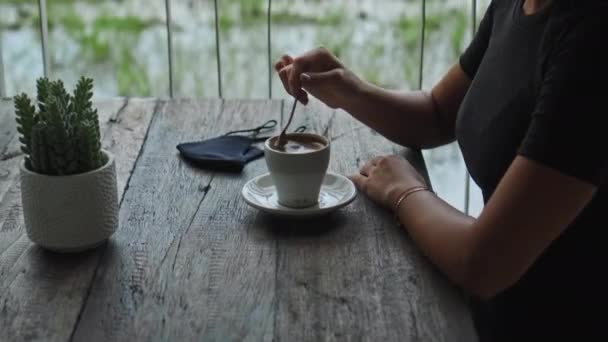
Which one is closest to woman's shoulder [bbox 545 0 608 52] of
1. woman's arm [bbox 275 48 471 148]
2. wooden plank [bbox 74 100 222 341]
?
woman's arm [bbox 275 48 471 148]

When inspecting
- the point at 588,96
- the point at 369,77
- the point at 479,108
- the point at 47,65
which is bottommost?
the point at 369,77

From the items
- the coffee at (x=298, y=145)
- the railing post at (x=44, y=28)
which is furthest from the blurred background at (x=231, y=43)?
the coffee at (x=298, y=145)

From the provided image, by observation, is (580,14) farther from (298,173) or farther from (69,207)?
(69,207)

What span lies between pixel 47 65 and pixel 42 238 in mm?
1163

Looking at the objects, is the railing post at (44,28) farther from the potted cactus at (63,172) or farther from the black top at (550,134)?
the black top at (550,134)

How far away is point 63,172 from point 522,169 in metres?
0.60

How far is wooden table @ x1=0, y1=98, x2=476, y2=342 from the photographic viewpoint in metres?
1.05

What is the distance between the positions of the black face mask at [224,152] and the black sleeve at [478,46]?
0.40 meters

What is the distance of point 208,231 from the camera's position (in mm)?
1312

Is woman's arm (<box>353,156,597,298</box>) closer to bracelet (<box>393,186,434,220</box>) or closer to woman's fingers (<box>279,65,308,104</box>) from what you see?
bracelet (<box>393,186,434,220</box>)

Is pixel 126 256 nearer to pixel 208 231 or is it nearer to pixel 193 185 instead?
pixel 208 231

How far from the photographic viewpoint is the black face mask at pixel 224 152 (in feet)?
5.08

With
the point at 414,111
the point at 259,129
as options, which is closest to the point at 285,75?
the point at 259,129

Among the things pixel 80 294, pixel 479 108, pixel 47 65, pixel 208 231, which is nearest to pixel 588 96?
pixel 479 108
